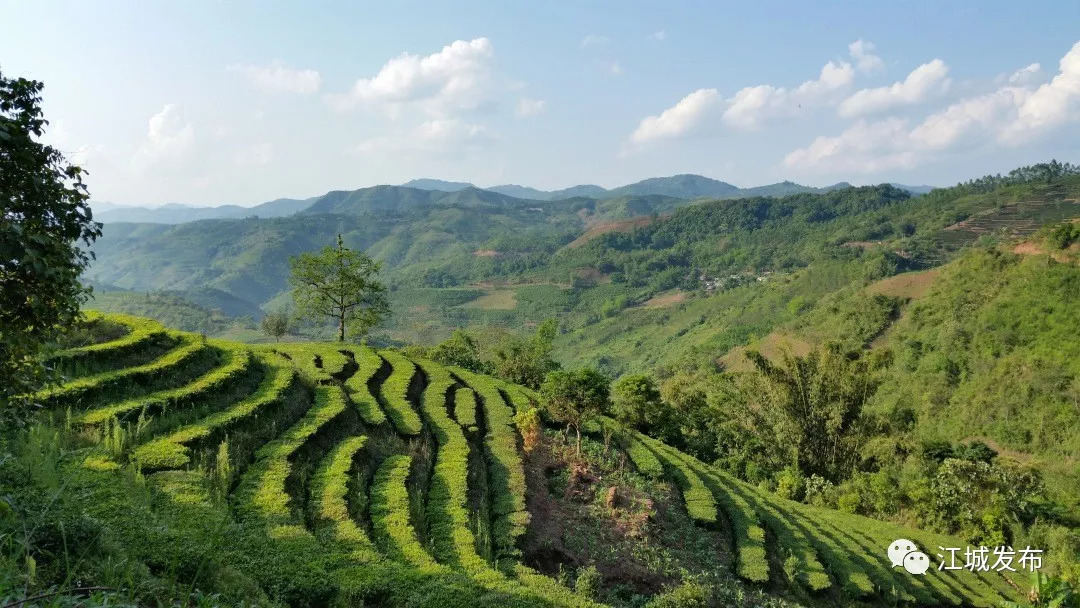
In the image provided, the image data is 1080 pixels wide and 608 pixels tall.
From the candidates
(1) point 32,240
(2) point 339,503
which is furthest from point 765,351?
(1) point 32,240

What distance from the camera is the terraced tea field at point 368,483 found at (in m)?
9.73

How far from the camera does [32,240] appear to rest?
5.77 metres

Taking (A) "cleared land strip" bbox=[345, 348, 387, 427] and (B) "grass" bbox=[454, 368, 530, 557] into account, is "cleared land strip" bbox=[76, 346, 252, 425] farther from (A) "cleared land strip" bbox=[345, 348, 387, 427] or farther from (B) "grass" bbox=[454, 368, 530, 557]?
(B) "grass" bbox=[454, 368, 530, 557]

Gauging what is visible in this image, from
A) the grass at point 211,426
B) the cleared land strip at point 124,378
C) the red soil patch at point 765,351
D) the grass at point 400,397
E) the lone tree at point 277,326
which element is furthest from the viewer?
the red soil patch at point 765,351

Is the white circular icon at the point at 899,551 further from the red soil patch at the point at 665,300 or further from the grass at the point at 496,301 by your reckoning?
the grass at the point at 496,301

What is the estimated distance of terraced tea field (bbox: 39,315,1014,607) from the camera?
973cm

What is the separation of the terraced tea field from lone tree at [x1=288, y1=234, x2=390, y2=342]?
9.98 meters

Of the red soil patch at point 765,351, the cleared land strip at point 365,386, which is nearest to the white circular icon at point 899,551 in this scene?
the cleared land strip at point 365,386

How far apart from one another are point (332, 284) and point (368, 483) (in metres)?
22.6

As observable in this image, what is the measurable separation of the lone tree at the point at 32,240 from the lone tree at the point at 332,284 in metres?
27.6

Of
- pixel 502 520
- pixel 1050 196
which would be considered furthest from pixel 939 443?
pixel 1050 196

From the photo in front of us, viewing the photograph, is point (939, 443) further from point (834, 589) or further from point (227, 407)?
point (227, 407)

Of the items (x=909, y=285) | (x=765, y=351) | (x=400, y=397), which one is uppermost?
(x=909, y=285)

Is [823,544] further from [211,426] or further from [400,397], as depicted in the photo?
[211,426]
